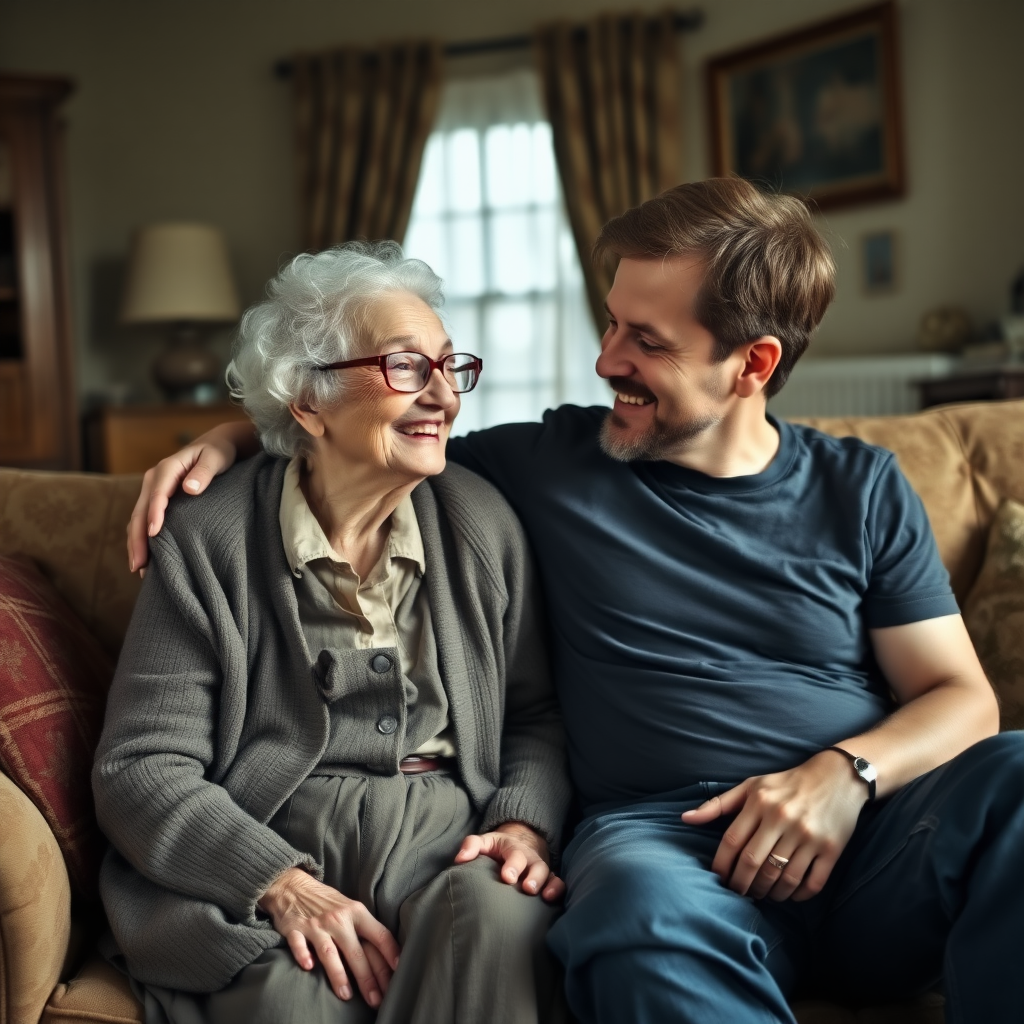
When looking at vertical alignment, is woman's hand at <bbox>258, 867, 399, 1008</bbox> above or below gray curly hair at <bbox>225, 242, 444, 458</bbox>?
below

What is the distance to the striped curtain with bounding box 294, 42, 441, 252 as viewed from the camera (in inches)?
193

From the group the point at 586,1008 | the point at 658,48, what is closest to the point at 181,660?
the point at 586,1008

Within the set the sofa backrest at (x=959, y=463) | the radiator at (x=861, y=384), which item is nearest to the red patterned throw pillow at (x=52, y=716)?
the sofa backrest at (x=959, y=463)

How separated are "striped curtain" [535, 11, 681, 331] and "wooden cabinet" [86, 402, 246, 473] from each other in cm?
166

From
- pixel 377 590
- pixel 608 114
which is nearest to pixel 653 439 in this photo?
pixel 377 590

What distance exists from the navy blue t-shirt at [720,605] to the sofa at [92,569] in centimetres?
32

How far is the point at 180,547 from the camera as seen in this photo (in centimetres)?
150

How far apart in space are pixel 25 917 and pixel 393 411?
2.44 ft

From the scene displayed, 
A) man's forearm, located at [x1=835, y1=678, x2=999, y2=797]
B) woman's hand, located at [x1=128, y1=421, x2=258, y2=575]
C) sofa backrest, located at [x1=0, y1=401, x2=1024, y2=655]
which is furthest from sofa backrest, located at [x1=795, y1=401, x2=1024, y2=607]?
woman's hand, located at [x1=128, y1=421, x2=258, y2=575]

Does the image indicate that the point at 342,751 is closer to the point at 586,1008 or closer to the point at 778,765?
the point at 586,1008

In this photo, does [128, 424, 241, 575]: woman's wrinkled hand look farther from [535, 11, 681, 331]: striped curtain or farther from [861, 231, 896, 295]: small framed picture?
[861, 231, 896, 295]: small framed picture

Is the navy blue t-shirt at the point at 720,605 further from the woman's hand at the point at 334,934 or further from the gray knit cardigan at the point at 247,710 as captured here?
the woman's hand at the point at 334,934

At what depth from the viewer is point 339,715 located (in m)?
1.50

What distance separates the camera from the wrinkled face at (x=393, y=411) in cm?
153
